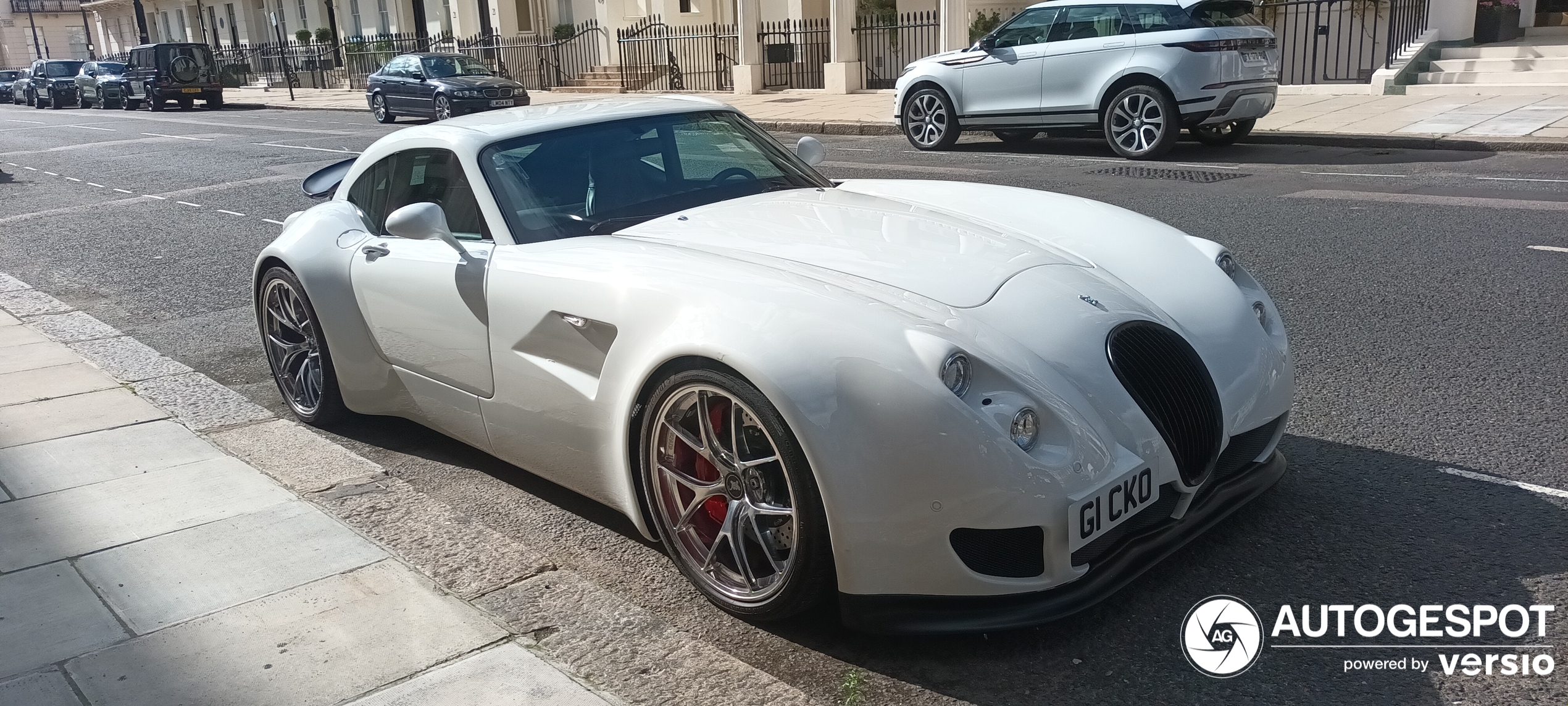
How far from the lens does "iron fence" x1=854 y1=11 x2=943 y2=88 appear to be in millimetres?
25422

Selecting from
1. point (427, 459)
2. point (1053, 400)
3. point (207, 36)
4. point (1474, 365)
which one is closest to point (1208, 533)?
point (1053, 400)

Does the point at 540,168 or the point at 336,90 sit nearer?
the point at 540,168

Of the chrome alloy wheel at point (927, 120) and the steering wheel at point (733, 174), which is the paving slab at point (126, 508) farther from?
the chrome alloy wheel at point (927, 120)

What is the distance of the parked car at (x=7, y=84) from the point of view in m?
47.1

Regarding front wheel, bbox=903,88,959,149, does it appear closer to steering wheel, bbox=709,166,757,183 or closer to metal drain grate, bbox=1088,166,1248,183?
metal drain grate, bbox=1088,166,1248,183

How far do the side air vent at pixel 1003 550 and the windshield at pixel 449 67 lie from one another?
2384 centimetres

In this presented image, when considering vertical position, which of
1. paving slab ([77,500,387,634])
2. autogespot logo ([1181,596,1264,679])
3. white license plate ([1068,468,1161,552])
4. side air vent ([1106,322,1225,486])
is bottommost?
autogespot logo ([1181,596,1264,679])

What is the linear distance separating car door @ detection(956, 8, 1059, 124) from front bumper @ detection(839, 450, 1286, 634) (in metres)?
11.2

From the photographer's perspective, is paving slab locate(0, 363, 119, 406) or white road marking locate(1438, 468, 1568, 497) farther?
paving slab locate(0, 363, 119, 406)

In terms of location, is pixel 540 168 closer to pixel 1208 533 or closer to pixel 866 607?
pixel 866 607

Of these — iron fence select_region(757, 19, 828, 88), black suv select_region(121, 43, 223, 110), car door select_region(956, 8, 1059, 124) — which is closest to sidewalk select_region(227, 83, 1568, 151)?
car door select_region(956, 8, 1059, 124)

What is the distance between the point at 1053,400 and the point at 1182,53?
10.5 metres

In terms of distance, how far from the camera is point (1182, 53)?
1212 centimetres

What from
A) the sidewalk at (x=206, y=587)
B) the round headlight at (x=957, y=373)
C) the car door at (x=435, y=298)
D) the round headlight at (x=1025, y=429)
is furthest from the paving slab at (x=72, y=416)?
the round headlight at (x=1025, y=429)
